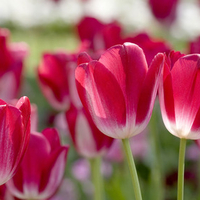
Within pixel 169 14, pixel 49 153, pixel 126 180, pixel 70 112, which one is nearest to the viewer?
pixel 49 153

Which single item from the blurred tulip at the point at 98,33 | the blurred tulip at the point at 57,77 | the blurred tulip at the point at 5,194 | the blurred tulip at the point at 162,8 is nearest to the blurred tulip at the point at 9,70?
the blurred tulip at the point at 57,77

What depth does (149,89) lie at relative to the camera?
500mm

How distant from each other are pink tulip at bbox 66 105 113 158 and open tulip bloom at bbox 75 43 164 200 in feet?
0.81

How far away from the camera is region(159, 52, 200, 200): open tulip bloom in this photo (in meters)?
0.48

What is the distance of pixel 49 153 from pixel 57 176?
0.03 metres

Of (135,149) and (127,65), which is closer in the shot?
(127,65)

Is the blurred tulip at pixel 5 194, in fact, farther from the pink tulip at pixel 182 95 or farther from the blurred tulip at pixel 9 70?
the blurred tulip at pixel 9 70

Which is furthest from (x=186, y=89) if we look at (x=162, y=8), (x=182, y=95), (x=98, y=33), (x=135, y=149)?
(x=162, y=8)

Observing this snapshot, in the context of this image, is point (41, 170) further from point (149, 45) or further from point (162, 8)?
point (162, 8)

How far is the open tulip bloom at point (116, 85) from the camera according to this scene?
1.62 feet

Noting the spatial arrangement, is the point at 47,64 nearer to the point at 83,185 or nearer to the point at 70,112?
the point at 70,112

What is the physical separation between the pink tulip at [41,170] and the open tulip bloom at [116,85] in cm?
12

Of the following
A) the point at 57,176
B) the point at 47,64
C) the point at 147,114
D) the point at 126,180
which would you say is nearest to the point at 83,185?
the point at 126,180

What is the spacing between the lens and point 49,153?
615 mm
